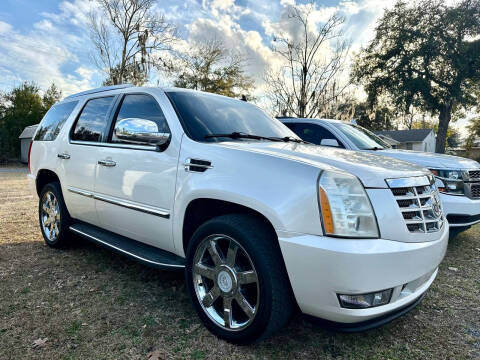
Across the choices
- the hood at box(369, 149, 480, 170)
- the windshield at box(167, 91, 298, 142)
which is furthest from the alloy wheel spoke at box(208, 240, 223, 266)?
the hood at box(369, 149, 480, 170)

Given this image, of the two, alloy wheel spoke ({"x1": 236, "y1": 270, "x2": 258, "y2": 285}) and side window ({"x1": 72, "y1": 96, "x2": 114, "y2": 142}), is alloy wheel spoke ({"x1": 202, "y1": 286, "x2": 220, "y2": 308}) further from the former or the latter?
side window ({"x1": 72, "y1": 96, "x2": 114, "y2": 142})

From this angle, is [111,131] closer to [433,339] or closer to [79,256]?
[79,256]

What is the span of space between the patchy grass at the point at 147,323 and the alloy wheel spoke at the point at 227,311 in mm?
163

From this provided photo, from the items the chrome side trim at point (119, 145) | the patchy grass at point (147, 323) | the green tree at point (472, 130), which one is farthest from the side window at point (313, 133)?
the green tree at point (472, 130)

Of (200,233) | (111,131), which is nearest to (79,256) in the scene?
(111,131)

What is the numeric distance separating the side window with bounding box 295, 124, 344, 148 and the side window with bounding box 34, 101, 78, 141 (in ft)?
12.7

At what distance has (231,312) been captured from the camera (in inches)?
87.7

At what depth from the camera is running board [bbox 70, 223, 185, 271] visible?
8.29 feet

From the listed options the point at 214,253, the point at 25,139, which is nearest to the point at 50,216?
the point at 214,253

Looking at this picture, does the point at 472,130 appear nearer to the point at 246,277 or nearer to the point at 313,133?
the point at 313,133

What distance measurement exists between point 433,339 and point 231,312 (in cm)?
154

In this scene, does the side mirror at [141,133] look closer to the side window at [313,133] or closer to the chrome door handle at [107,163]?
the chrome door handle at [107,163]

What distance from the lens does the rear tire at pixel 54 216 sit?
393 centimetres

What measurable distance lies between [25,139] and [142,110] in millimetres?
27579
